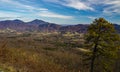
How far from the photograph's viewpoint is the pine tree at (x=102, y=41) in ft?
79.4

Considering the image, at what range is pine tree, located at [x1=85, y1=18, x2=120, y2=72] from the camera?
79.4 ft

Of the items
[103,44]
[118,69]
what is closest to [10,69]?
[103,44]

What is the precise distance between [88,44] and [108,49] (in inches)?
107

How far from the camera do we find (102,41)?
24.4 metres

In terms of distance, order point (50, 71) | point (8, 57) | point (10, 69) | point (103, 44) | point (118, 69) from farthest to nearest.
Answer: point (118, 69) < point (103, 44) < point (8, 57) < point (50, 71) < point (10, 69)

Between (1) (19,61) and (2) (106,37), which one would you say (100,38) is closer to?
(2) (106,37)

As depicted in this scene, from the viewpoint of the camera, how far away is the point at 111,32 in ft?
81.8

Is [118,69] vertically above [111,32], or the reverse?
[111,32]

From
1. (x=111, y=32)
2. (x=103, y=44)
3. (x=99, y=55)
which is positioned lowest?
(x=99, y=55)

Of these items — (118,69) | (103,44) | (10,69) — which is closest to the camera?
(10,69)

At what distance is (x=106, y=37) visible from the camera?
79.5 ft

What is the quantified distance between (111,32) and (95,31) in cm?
224

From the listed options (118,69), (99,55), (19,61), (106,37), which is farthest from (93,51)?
(118,69)

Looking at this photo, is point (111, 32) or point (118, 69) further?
point (118, 69)
